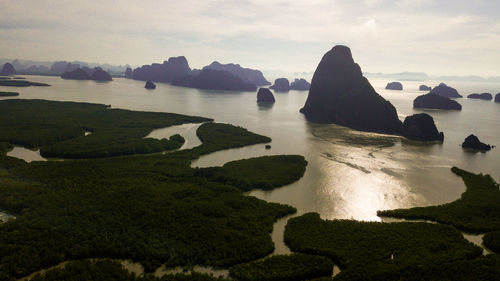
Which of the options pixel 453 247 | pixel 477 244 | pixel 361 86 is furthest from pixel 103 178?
pixel 361 86

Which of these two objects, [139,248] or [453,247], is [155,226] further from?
[453,247]

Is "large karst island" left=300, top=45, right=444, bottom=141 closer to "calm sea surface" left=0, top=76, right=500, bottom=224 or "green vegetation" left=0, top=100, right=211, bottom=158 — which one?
"calm sea surface" left=0, top=76, right=500, bottom=224

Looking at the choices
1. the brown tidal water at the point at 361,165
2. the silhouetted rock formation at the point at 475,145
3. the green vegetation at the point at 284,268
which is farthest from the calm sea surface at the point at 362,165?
the green vegetation at the point at 284,268

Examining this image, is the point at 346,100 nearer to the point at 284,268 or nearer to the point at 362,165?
the point at 362,165

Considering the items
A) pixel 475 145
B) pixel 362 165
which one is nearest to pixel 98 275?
pixel 362 165

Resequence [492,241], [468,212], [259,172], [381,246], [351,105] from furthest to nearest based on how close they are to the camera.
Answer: [351,105] → [259,172] → [468,212] → [492,241] → [381,246]

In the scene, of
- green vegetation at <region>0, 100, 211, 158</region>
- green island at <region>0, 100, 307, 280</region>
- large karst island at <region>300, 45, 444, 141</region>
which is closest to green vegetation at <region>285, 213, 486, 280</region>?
green island at <region>0, 100, 307, 280</region>
